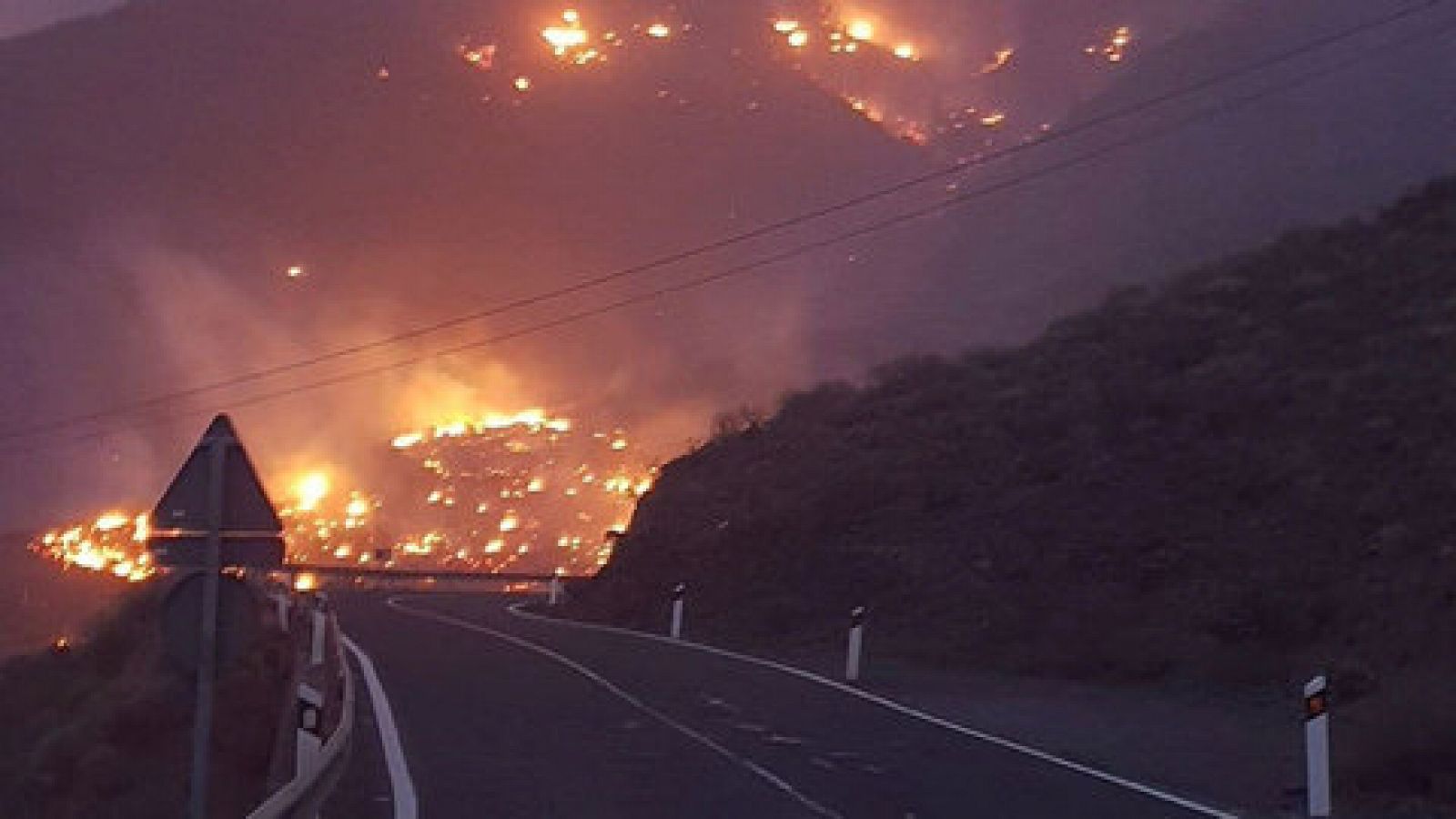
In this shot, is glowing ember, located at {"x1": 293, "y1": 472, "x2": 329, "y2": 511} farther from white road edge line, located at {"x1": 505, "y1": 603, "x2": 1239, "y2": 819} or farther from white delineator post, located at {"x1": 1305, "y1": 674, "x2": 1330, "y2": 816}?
white delineator post, located at {"x1": 1305, "y1": 674, "x2": 1330, "y2": 816}

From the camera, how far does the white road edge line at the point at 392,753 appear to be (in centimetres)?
1241

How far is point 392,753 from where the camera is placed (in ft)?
A: 50.7

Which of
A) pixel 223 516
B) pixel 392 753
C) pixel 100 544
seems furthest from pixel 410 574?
pixel 223 516

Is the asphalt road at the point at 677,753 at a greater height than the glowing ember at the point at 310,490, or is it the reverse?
the glowing ember at the point at 310,490

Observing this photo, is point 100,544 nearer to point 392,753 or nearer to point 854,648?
point 854,648

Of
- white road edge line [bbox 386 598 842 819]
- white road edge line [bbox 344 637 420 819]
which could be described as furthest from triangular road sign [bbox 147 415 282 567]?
white road edge line [bbox 386 598 842 819]

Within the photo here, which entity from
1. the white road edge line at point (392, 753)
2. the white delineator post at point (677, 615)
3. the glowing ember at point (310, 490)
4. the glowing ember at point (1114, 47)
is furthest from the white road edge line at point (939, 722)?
the glowing ember at point (1114, 47)

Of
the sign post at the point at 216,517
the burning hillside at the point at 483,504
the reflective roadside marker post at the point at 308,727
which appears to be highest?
the burning hillside at the point at 483,504

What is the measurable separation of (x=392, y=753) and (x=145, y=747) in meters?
9.26

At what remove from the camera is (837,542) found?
3100cm

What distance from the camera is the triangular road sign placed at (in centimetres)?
984

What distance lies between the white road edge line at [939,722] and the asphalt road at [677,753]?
0.11 metres

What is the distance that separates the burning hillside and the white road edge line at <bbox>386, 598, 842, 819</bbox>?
33132mm

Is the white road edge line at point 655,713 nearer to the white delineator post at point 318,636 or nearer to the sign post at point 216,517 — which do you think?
the white delineator post at point 318,636
